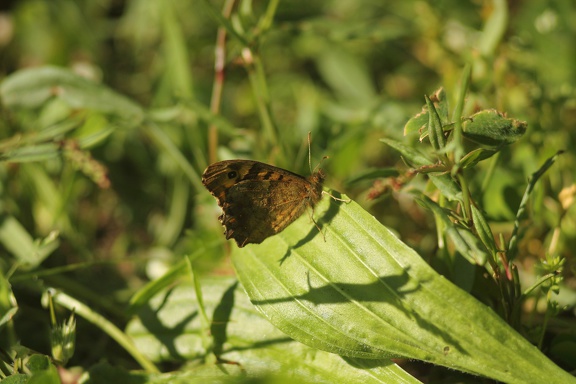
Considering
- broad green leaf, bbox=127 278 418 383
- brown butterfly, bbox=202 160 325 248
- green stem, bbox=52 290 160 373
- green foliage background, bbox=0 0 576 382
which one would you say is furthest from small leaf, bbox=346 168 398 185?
green stem, bbox=52 290 160 373

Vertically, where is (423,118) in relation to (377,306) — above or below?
above

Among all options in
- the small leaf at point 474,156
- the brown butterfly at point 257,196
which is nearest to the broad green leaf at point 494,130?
the small leaf at point 474,156

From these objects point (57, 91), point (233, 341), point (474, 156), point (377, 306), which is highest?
point (57, 91)

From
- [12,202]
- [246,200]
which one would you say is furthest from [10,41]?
[246,200]

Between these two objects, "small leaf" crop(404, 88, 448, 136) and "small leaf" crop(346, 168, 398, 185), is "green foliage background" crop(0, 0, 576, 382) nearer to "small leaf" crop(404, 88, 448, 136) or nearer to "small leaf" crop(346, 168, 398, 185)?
"small leaf" crop(346, 168, 398, 185)

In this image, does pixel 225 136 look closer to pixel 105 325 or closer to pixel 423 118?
pixel 105 325

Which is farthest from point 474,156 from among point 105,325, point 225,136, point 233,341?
point 225,136
